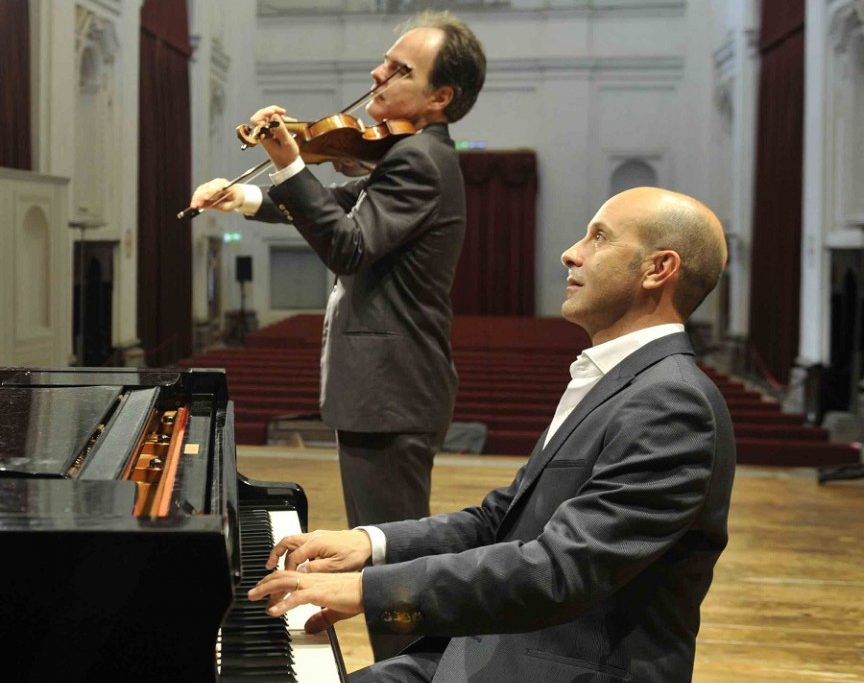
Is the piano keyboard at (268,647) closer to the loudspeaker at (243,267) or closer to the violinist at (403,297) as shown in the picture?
the violinist at (403,297)

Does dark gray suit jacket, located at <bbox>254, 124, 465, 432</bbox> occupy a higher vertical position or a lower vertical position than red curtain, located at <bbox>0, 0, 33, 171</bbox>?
lower

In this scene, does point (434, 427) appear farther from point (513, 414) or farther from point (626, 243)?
point (513, 414)

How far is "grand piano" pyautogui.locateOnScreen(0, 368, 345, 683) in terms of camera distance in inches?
43.0

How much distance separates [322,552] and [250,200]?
1.26 metres

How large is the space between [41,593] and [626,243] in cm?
92

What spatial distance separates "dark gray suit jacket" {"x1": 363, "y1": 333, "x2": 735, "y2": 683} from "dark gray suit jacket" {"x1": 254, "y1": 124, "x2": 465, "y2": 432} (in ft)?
3.09

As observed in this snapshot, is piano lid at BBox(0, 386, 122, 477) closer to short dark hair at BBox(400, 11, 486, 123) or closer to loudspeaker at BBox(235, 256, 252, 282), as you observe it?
short dark hair at BBox(400, 11, 486, 123)

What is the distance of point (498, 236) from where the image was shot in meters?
15.8

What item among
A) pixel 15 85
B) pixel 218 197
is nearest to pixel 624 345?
pixel 218 197

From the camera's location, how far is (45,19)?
8.14m

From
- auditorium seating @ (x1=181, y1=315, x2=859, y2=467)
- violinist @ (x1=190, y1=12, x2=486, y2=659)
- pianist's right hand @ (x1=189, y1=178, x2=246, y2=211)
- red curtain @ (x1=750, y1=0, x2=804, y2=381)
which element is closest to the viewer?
pianist's right hand @ (x1=189, y1=178, x2=246, y2=211)

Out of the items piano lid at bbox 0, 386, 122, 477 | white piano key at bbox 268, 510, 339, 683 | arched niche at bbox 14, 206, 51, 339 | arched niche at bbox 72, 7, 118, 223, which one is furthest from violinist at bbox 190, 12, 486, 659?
arched niche at bbox 72, 7, 118, 223

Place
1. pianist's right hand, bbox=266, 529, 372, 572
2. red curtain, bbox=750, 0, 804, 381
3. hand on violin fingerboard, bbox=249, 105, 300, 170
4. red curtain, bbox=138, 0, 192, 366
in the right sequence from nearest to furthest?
pianist's right hand, bbox=266, 529, 372, 572 < hand on violin fingerboard, bbox=249, 105, 300, 170 < red curtain, bbox=750, 0, 804, 381 < red curtain, bbox=138, 0, 192, 366

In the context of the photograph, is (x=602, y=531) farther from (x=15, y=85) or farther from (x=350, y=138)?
(x=15, y=85)
